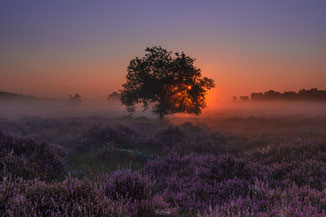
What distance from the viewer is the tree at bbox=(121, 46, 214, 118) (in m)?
24.0

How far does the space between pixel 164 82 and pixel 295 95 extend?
12317cm

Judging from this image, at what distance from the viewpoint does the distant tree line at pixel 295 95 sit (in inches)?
4264

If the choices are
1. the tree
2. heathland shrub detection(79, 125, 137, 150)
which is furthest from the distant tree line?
heathland shrub detection(79, 125, 137, 150)

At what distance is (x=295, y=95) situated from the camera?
4855 inches

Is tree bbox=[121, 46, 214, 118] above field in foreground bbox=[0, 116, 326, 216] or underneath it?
above

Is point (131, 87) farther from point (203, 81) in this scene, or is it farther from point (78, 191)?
point (78, 191)

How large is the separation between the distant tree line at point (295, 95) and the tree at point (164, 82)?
108 m

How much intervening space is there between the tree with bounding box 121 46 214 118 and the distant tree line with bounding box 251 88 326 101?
354ft

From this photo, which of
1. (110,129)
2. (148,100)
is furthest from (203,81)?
(110,129)

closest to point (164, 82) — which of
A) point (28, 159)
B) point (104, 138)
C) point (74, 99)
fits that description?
point (104, 138)

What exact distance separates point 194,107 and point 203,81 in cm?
308

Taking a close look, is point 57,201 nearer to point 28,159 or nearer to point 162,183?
point 162,183

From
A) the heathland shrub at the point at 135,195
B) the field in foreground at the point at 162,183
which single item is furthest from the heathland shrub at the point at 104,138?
the heathland shrub at the point at 135,195

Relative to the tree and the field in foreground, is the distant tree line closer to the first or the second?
the tree
